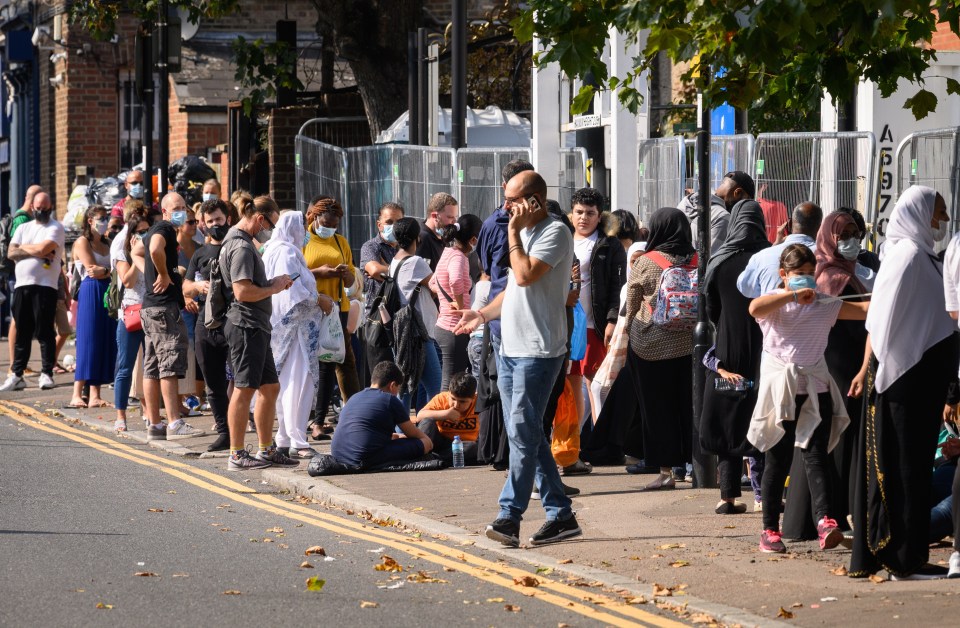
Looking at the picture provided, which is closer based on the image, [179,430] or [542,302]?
[542,302]

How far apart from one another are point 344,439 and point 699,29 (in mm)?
4649

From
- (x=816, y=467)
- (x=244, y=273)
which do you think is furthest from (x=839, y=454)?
(x=244, y=273)

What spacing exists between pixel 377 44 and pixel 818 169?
8407 mm

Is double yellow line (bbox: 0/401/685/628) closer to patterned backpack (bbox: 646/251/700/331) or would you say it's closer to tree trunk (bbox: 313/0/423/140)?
patterned backpack (bbox: 646/251/700/331)

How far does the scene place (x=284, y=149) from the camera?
2309 cm

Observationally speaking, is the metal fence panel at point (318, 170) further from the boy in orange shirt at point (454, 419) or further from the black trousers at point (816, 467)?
the black trousers at point (816, 467)

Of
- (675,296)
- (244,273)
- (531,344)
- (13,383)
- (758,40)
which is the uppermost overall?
(758,40)

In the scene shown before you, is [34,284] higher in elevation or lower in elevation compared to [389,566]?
higher

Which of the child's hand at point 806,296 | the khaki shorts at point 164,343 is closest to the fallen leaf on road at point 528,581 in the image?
the child's hand at point 806,296

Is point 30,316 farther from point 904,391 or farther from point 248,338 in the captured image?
point 904,391

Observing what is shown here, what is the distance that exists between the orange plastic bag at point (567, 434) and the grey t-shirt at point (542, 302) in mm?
2415

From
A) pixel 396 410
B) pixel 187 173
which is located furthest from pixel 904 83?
pixel 187 173

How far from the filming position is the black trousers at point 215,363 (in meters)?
13.5

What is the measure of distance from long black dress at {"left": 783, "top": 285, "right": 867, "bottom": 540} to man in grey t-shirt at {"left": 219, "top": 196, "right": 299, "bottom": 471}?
459cm
